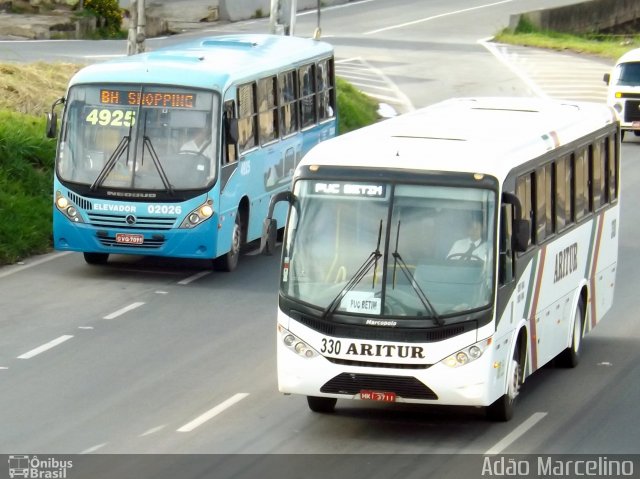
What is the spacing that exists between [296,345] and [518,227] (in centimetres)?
204

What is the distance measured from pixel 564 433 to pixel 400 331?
181 cm

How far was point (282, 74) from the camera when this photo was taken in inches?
947

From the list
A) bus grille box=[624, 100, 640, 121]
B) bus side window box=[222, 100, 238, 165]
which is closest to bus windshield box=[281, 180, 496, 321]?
bus side window box=[222, 100, 238, 165]

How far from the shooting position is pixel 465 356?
13383 millimetres

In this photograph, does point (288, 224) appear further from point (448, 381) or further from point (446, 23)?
point (446, 23)

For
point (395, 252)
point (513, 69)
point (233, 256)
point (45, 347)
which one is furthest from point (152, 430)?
point (513, 69)

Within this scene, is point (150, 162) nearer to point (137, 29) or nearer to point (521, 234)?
point (521, 234)

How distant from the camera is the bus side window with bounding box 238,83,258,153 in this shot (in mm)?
22094

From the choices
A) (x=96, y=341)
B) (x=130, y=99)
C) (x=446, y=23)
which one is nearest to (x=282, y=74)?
(x=130, y=99)

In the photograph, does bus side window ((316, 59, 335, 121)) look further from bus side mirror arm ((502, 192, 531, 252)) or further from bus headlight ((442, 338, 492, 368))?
bus headlight ((442, 338, 492, 368))

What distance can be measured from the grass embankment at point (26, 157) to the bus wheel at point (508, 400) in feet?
32.2

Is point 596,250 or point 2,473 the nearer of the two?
point 2,473

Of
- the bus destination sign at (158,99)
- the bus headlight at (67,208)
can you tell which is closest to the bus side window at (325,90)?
the bus destination sign at (158,99)

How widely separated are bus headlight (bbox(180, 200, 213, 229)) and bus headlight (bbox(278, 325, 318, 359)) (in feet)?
24.0
